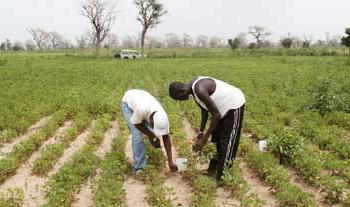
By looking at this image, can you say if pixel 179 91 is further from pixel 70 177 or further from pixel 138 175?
pixel 70 177

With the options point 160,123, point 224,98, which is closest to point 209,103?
point 224,98

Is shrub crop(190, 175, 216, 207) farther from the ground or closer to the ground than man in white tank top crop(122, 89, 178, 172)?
closer to the ground

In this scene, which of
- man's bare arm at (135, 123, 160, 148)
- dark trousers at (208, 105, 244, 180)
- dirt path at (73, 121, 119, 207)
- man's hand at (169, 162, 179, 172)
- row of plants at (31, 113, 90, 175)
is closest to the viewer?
dirt path at (73, 121, 119, 207)

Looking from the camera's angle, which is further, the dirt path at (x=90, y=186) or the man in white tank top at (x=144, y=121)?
the man in white tank top at (x=144, y=121)

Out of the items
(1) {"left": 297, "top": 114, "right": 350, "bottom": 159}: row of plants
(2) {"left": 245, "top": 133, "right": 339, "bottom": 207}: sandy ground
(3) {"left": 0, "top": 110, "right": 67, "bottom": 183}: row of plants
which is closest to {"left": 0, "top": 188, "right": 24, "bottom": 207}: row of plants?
(3) {"left": 0, "top": 110, "right": 67, "bottom": 183}: row of plants

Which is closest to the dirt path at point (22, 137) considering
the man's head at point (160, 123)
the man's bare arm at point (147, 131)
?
the man's bare arm at point (147, 131)

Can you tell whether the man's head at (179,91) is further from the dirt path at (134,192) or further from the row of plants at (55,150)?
the row of plants at (55,150)

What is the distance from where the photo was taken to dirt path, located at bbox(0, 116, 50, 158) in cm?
860

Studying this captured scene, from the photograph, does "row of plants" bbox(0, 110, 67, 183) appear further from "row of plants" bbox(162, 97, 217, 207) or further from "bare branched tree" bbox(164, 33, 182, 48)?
"bare branched tree" bbox(164, 33, 182, 48)

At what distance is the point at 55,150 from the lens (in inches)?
316

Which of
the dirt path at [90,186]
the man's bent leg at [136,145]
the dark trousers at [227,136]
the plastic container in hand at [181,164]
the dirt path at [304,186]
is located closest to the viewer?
the dirt path at [304,186]

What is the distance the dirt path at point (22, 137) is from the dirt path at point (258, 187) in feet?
13.7

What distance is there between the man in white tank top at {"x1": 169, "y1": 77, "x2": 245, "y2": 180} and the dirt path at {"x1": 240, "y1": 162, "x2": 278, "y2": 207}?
465 mm

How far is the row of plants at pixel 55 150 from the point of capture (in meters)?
7.26
